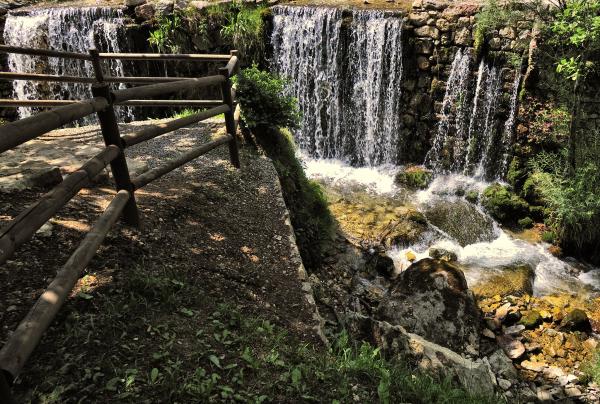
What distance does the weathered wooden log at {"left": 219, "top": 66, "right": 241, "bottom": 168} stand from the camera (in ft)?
17.8

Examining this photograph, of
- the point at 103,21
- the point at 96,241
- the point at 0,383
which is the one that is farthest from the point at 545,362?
the point at 103,21

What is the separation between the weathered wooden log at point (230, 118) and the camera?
541 centimetres

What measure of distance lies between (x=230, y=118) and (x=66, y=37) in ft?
30.6

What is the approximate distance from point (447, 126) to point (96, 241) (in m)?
10.3

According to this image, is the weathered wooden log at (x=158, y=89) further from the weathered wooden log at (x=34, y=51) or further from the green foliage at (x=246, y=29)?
the green foliage at (x=246, y=29)

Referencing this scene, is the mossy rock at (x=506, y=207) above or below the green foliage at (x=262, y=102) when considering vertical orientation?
below

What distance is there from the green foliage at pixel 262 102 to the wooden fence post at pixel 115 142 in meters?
3.38

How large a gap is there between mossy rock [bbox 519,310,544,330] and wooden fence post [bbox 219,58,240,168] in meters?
5.30

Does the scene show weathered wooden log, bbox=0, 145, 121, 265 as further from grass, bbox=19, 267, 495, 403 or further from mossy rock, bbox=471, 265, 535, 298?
mossy rock, bbox=471, 265, 535, 298

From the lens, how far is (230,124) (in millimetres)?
5695

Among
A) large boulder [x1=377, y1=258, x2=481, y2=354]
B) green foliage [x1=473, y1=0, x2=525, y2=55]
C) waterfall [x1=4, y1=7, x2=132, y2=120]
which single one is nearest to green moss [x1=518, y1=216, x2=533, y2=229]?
green foliage [x1=473, y1=0, x2=525, y2=55]

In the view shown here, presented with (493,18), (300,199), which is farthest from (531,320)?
(493,18)

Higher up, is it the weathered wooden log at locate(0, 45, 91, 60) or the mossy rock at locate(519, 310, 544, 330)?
the weathered wooden log at locate(0, 45, 91, 60)

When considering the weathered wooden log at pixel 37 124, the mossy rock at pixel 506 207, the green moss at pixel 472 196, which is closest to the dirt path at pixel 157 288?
the weathered wooden log at pixel 37 124
